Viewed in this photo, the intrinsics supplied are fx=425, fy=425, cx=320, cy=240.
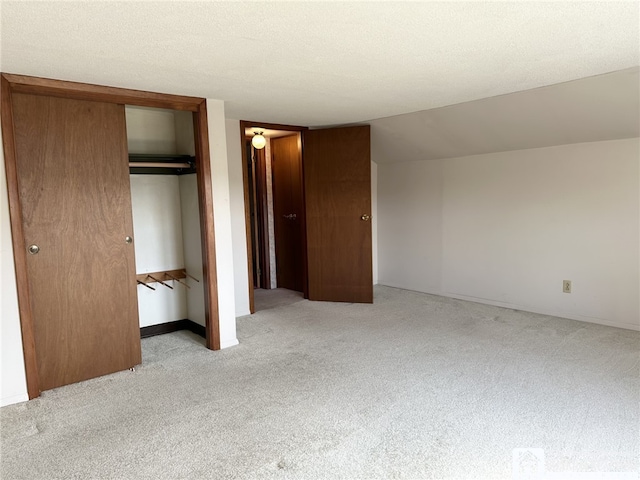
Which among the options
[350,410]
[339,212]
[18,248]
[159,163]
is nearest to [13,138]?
[18,248]

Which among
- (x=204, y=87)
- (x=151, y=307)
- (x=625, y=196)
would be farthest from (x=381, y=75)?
(x=151, y=307)

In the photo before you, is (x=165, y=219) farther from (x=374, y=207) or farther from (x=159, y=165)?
(x=374, y=207)

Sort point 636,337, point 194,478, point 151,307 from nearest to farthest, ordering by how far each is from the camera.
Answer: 1. point 194,478
2. point 636,337
3. point 151,307

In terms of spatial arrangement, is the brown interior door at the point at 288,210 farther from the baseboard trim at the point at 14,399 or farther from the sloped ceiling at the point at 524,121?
the baseboard trim at the point at 14,399

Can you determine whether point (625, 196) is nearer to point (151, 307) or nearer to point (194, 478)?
point (194, 478)

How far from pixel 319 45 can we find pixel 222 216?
5.43 feet

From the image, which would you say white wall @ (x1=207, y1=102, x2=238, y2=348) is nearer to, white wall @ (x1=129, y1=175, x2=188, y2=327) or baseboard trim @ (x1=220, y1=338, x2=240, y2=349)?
baseboard trim @ (x1=220, y1=338, x2=240, y2=349)

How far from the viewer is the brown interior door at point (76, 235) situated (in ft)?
8.63

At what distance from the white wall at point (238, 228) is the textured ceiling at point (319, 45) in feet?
3.87

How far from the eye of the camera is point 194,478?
1.82m

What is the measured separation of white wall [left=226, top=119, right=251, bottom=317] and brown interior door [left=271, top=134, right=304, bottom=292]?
3.18 feet

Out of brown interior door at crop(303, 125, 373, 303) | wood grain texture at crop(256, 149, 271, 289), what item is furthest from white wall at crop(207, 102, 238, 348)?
wood grain texture at crop(256, 149, 271, 289)

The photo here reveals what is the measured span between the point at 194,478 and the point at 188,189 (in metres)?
2.39

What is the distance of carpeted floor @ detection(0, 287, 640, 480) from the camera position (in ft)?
6.26
